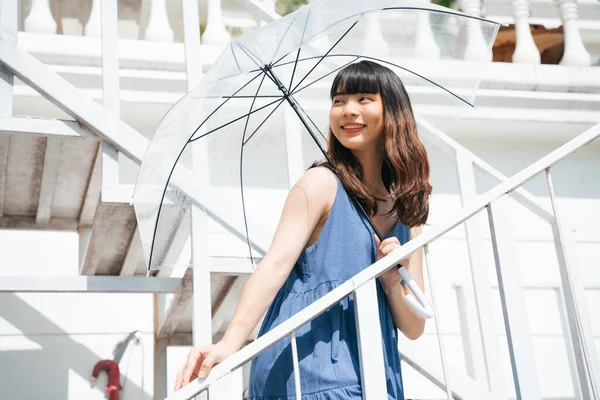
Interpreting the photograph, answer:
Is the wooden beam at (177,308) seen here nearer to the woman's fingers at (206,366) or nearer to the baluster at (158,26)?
the woman's fingers at (206,366)

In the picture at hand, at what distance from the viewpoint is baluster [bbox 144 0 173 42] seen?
4.14 m

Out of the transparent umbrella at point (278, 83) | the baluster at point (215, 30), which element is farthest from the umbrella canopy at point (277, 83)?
the baluster at point (215, 30)

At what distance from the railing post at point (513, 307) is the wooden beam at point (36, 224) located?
2.58 meters

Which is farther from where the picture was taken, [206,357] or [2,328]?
[2,328]

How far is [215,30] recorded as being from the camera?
420 centimetres

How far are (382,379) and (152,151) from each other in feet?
2.77

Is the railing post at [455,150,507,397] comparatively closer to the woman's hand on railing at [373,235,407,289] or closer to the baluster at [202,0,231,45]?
the woman's hand on railing at [373,235,407,289]

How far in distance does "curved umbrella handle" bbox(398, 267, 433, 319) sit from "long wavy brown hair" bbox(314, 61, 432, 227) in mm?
198

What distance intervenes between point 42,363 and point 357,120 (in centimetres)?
250

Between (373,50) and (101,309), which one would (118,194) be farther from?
(101,309)

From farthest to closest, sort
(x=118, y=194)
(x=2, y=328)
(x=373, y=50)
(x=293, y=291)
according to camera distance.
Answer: (x=2, y=328) → (x=118, y=194) → (x=373, y=50) → (x=293, y=291)

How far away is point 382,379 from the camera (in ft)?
5.63

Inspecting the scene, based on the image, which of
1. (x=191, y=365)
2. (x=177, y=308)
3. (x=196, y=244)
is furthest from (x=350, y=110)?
(x=177, y=308)

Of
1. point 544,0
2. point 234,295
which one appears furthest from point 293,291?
point 544,0
